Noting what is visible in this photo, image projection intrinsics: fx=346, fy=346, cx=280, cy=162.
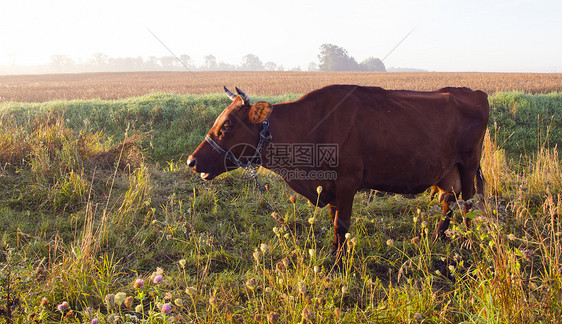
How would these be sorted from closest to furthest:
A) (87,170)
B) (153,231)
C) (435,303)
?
(435,303)
(153,231)
(87,170)

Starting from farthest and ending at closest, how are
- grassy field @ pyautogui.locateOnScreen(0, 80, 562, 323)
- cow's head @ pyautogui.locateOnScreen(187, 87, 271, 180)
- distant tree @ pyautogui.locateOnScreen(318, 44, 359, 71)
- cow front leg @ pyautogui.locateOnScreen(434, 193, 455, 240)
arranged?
distant tree @ pyautogui.locateOnScreen(318, 44, 359, 71)
cow front leg @ pyautogui.locateOnScreen(434, 193, 455, 240)
cow's head @ pyautogui.locateOnScreen(187, 87, 271, 180)
grassy field @ pyautogui.locateOnScreen(0, 80, 562, 323)

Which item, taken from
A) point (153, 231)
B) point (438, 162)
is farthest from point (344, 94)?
point (153, 231)

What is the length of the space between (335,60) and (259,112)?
283 ft

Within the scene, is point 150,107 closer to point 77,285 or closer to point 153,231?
point 153,231

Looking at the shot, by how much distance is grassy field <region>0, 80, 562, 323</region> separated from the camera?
2324 mm

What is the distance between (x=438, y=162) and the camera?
11.3 feet

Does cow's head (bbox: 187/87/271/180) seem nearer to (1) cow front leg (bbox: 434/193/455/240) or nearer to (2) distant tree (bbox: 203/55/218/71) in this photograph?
(1) cow front leg (bbox: 434/193/455/240)

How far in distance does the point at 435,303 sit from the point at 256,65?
153 metres

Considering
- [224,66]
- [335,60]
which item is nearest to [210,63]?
[224,66]

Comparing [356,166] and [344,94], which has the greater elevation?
[344,94]

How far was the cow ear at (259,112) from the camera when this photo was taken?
318 cm

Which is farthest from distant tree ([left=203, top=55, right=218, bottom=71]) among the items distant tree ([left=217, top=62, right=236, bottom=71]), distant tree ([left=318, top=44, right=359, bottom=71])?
distant tree ([left=318, top=44, right=359, bottom=71])

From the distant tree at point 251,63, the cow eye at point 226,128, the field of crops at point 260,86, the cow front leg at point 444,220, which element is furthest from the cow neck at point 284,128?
the distant tree at point 251,63

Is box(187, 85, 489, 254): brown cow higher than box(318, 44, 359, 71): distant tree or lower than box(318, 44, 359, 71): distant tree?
lower
